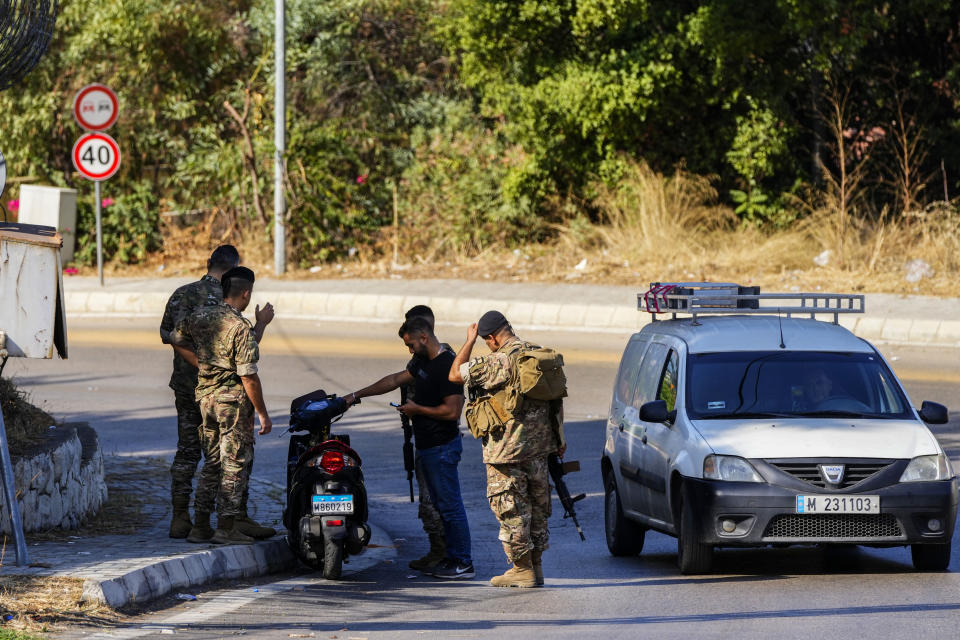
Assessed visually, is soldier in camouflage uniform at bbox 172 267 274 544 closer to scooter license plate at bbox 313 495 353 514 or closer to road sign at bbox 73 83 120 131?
scooter license plate at bbox 313 495 353 514

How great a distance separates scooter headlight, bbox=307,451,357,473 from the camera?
27.8ft

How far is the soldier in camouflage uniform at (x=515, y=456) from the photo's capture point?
840cm

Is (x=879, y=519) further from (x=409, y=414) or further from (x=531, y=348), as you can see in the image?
(x=409, y=414)

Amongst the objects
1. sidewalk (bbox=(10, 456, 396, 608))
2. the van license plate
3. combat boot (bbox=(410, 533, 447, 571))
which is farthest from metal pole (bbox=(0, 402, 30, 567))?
the van license plate

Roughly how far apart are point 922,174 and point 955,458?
1495 cm

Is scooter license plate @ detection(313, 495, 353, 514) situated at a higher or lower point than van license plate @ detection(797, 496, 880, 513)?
lower

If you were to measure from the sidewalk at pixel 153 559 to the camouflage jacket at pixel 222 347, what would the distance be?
0.96 m

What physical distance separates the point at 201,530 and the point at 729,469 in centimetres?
315

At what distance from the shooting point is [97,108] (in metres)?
23.5

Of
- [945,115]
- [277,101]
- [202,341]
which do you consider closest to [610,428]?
[202,341]

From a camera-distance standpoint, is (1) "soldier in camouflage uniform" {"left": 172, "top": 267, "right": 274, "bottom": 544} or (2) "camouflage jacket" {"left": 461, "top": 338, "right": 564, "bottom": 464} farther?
(1) "soldier in camouflage uniform" {"left": 172, "top": 267, "right": 274, "bottom": 544}

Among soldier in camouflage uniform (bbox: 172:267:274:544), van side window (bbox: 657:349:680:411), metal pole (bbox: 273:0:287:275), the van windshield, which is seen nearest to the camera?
soldier in camouflage uniform (bbox: 172:267:274:544)

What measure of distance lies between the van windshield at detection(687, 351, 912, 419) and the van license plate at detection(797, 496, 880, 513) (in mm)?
752

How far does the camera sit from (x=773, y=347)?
30.8 feet
